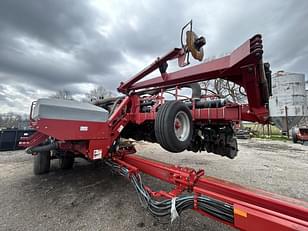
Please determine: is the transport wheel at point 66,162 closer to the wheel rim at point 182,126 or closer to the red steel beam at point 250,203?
the red steel beam at point 250,203

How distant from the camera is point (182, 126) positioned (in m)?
3.00

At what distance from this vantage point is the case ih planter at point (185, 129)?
5.41 feet

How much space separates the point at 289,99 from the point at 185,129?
19265 mm

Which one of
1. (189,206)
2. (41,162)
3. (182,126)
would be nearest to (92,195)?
(41,162)

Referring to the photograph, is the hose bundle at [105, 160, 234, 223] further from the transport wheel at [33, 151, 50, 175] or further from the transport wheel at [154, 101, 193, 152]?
the transport wheel at [33, 151, 50, 175]

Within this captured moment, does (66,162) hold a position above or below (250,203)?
below

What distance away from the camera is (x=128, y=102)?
3871 millimetres

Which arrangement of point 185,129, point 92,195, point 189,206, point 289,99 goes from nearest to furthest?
1. point 189,206
2. point 185,129
3. point 92,195
4. point 289,99

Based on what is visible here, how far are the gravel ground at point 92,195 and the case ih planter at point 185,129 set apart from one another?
0.54 m

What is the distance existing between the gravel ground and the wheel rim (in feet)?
3.98

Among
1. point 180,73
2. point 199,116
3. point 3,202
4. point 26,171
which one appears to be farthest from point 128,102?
point 26,171

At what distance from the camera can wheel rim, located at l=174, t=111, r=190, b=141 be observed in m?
2.94

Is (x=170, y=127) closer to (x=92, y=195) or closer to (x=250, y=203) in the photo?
(x=250, y=203)

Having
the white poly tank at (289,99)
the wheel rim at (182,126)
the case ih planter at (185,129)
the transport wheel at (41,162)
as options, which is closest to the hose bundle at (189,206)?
the case ih planter at (185,129)
